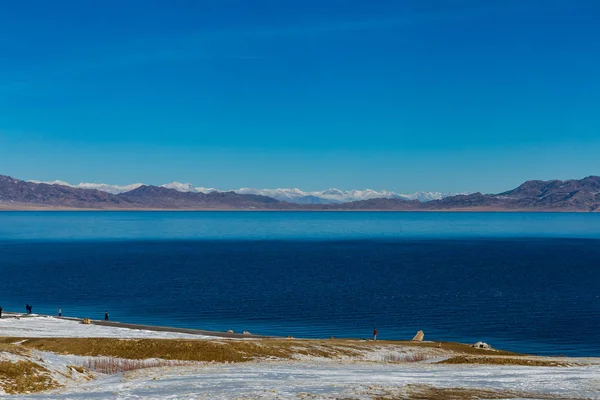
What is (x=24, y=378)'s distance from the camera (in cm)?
3850

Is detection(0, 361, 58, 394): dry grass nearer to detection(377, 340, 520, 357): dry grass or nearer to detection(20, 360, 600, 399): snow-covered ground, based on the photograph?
detection(20, 360, 600, 399): snow-covered ground

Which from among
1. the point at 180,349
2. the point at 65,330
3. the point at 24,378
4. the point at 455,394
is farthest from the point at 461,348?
the point at 24,378

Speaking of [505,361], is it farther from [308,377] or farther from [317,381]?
[317,381]

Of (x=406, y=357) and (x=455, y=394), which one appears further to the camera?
(x=406, y=357)

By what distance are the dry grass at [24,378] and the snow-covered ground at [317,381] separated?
4.96 feet

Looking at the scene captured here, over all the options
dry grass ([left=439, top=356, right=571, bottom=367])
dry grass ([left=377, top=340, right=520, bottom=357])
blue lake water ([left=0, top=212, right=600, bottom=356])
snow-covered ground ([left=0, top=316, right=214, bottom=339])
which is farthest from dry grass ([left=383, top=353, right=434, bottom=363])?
blue lake water ([left=0, top=212, right=600, bottom=356])

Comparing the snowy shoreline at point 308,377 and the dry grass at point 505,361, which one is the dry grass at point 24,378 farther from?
the dry grass at point 505,361

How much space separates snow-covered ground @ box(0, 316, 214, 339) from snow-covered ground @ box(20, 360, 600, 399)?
1590 centimetres

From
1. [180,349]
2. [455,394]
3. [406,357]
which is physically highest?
[455,394]

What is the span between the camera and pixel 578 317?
89.8 meters

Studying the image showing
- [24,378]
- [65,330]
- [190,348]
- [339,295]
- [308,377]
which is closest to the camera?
[24,378]

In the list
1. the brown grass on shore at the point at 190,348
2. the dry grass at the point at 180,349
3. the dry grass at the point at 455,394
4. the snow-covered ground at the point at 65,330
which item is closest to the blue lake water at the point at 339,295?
the snow-covered ground at the point at 65,330

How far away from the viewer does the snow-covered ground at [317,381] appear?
120ft

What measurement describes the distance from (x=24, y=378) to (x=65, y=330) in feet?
85.5
